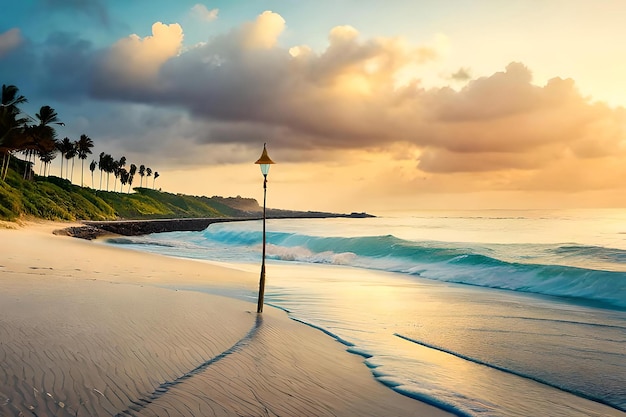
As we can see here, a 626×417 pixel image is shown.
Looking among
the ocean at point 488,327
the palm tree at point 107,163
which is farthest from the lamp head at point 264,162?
the palm tree at point 107,163

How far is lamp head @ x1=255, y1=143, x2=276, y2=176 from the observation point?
37.7ft

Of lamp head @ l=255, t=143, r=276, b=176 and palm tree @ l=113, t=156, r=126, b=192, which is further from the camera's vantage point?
palm tree @ l=113, t=156, r=126, b=192

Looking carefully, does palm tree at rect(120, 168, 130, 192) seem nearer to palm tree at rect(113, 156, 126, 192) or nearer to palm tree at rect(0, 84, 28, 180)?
palm tree at rect(113, 156, 126, 192)

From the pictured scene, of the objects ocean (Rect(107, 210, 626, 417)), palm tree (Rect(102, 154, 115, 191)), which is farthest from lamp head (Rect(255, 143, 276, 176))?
palm tree (Rect(102, 154, 115, 191))

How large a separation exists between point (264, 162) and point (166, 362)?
6.07 metres

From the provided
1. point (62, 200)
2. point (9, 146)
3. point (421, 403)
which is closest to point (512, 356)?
point (421, 403)

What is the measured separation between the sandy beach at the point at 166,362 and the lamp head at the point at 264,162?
145 inches

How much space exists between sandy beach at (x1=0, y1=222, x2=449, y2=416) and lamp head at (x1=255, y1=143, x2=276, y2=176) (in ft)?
12.1

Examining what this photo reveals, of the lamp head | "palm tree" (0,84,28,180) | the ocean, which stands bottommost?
the ocean

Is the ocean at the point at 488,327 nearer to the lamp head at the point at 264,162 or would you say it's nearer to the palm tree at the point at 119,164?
the lamp head at the point at 264,162

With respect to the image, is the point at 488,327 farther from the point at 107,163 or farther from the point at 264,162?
the point at 107,163

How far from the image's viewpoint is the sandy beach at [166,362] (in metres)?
5.09

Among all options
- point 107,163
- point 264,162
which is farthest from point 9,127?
point 107,163

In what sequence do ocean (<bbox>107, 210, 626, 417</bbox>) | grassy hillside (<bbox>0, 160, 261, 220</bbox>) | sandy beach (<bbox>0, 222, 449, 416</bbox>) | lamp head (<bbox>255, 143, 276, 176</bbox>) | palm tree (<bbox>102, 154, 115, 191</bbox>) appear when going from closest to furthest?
sandy beach (<bbox>0, 222, 449, 416</bbox>), ocean (<bbox>107, 210, 626, 417</bbox>), lamp head (<bbox>255, 143, 276, 176</bbox>), grassy hillside (<bbox>0, 160, 261, 220</bbox>), palm tree (<bbox>102, 154, 115, 191</bbox>)
